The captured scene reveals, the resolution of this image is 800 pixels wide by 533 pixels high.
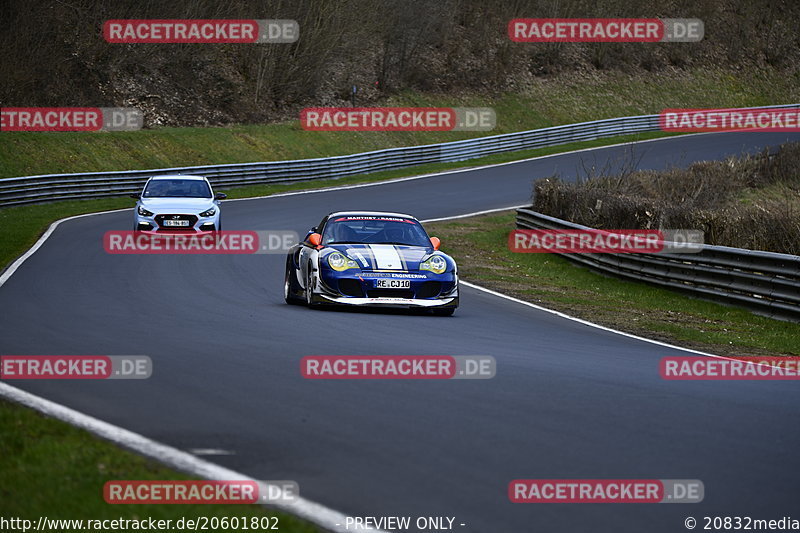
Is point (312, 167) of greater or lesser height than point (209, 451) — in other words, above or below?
above

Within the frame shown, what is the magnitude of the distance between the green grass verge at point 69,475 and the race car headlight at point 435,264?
7.73 meters

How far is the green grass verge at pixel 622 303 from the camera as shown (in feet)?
47.3

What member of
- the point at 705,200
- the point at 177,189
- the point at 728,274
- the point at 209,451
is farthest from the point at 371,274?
the point at 705,200

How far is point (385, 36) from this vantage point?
57.0 metres

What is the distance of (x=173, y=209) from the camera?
2298cm

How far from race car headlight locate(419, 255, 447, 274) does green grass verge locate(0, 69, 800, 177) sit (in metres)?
23.1

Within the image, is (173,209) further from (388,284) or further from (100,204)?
(388,284)

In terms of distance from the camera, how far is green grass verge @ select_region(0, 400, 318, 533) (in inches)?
203

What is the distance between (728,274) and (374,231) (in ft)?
20.4

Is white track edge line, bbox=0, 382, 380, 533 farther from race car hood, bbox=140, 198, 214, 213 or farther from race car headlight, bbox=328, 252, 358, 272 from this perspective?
race car hood, bbox=140, 198, 214, 213

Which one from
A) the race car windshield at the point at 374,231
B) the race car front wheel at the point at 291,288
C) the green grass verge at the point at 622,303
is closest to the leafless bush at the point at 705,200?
the green grass verge at the point at 622,303

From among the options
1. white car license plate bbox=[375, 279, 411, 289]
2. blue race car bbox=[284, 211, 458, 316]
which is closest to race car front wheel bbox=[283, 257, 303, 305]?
blue race car bbox=[284, 211, 458, 316]

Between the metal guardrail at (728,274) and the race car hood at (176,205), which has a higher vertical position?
the race car hood at (176,205)

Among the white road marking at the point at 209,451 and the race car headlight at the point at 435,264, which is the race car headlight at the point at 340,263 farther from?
the white road marking at the point at 209,451
